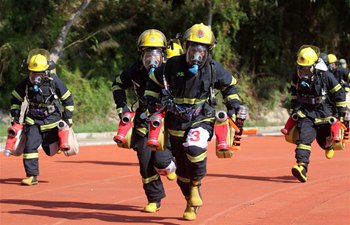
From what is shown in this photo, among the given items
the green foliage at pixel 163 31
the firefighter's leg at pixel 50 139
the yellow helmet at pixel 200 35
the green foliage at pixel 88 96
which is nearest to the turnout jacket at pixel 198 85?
the yellow helmet at pixel 200 35

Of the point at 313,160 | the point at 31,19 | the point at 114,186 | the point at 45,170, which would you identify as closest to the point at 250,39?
the point at 31,19

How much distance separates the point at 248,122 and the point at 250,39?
14.3ft

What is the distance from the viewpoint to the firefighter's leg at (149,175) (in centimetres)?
1018

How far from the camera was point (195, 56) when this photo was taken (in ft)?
29.8

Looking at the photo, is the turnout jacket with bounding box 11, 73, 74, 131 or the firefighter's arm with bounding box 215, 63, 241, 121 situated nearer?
the firefighter's arm with bounding box 215, 63, 241, 121

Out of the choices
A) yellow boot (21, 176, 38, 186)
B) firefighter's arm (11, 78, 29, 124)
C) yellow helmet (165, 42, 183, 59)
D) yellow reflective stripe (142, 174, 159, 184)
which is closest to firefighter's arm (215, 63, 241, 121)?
yellow reflective stripe (142, 174, 159, 184)

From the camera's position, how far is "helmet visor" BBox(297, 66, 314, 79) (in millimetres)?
13302

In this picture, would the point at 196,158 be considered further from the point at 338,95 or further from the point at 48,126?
the point at 338,95

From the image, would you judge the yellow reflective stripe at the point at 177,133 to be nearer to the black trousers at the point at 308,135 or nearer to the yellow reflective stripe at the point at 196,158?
the yellow reflective stripe at the point at 196,158

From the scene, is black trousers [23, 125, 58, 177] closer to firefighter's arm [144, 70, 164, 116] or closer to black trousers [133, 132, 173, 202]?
black trousers [133, 132, 173, 202]

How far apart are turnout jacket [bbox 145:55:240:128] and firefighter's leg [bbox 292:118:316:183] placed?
4.27 m

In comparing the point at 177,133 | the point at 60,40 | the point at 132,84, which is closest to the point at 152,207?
the point at 177,133

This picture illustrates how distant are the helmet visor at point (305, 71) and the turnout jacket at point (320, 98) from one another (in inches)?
3.8

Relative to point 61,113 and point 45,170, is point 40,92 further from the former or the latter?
point 45,170
